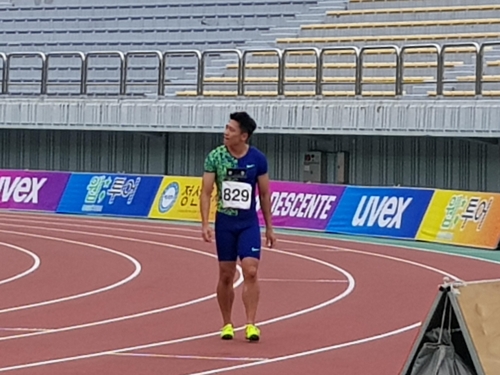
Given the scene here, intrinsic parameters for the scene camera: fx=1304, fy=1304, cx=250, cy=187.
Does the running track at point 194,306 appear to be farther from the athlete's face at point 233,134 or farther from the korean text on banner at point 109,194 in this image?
the korean text on banner at point 109,194

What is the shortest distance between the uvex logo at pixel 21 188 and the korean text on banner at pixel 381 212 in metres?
9.71

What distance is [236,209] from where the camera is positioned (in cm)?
1116

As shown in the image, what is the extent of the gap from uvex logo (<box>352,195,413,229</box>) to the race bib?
1552cm

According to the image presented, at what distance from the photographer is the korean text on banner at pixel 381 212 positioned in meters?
26.2

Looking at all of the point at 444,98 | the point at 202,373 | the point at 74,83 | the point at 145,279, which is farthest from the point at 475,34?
the point at 202,373

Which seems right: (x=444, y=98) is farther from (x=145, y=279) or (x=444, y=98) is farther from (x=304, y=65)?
(x=145, y=279)

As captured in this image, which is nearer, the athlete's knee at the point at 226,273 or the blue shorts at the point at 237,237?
the blue shorts at the point at 237,237

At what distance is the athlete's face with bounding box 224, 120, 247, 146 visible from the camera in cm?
1112

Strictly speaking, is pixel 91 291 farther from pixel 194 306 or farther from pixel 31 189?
pixel 31 189

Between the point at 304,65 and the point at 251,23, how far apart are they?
6467 millimetres

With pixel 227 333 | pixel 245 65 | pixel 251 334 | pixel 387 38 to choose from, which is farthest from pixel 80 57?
pixel 251 334

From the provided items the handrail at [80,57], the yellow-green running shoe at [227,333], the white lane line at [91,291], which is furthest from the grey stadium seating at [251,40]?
the yellow-green running shoe at [227,333]

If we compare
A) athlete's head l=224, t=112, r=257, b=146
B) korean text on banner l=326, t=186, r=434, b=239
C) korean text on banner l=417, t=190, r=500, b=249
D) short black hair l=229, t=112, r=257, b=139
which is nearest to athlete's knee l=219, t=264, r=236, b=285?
athlete's head l=224, t=112, r=257, b=146

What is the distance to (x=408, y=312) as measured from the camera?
13547mm
